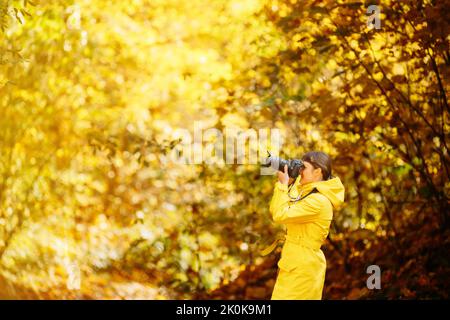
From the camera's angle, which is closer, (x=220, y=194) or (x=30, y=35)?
(x=30, y=35)

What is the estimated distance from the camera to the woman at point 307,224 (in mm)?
4168

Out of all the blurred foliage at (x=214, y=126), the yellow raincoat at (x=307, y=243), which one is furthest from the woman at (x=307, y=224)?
the blurred foliage at (x=214, y=126)

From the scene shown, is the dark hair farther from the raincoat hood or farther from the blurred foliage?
the blurred foliage

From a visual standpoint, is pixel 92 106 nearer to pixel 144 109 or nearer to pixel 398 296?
pixel 144 109

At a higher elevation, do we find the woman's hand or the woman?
the woman's hand

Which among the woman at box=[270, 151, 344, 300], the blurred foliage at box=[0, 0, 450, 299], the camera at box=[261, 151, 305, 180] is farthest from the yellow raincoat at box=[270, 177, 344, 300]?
the blurred foliage at box=[0, 0, 450, 299]

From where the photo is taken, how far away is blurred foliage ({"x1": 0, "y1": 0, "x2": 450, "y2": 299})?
6.94 m

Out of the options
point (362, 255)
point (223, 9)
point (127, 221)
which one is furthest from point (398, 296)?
point (127, 221)

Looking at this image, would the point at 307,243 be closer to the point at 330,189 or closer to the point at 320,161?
the point at 330,189

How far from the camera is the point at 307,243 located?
4.24 meters

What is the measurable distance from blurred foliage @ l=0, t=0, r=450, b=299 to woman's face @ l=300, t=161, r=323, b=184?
2.10 metres

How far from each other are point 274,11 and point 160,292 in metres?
3.71

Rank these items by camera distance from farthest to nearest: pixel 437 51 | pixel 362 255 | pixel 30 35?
pixel 362 255
pixel 30 35
pixel 437 51

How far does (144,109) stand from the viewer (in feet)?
32.7
